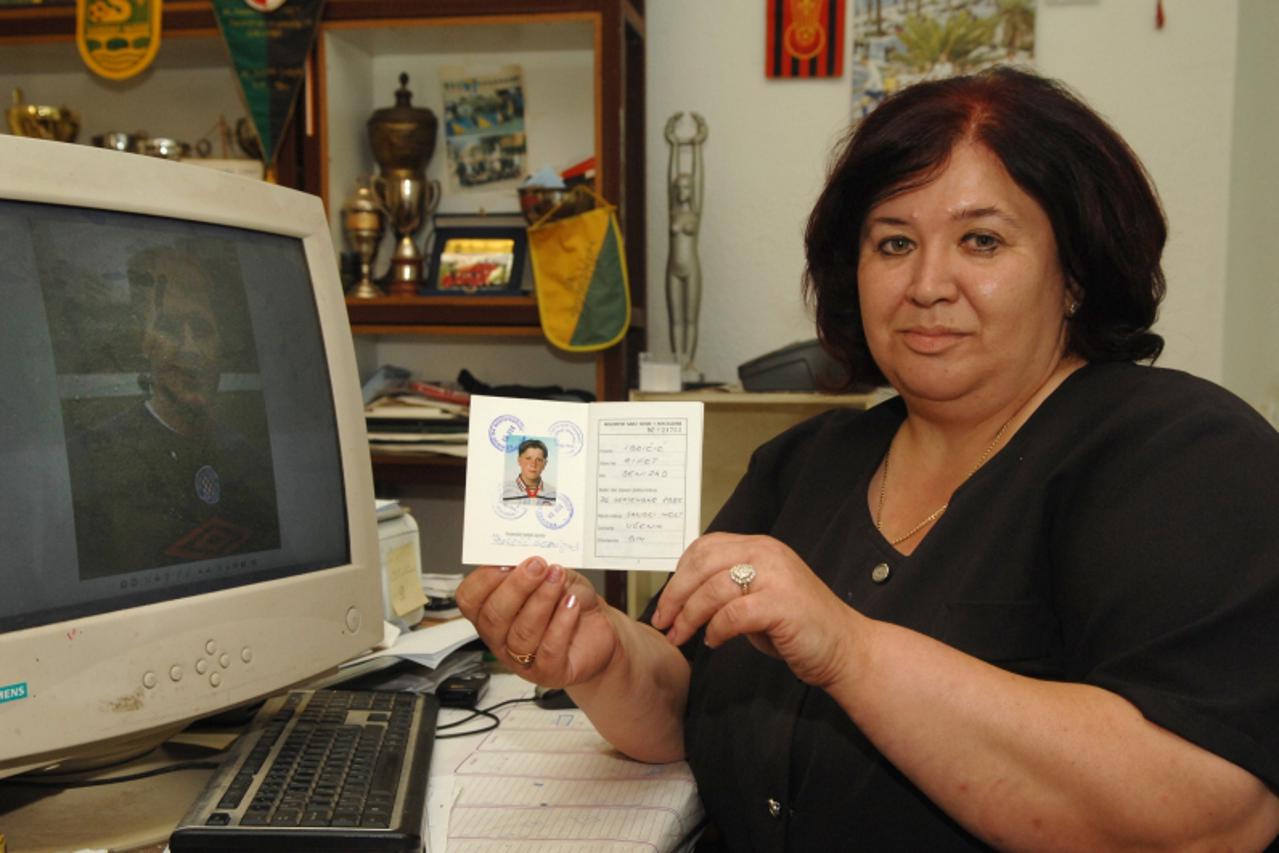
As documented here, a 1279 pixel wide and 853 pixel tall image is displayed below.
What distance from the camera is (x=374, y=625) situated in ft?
3.83

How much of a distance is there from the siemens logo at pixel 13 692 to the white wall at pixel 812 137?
2.17m

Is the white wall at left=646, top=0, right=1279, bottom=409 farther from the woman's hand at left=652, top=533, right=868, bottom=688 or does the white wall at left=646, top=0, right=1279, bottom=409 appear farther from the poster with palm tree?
the woman's hand at left=652, top=533, right=868, bottom=688

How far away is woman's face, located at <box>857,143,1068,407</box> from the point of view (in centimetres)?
108

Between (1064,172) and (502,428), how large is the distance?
1.90ft

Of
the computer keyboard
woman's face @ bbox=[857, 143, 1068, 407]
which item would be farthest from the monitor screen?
woman's face @ bbox=[857, 143, 1068, 407]

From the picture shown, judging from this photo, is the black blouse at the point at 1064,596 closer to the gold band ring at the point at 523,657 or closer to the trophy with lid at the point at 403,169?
the gold band ring at the point at 523,657

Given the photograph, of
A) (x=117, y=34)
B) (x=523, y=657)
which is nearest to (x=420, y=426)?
(x=117, y=34)

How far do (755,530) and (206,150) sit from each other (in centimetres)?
222

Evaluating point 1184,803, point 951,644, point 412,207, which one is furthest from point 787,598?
point 412,207

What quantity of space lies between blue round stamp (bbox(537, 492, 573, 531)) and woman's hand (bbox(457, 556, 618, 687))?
1.3 inches

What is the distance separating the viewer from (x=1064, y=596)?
95 cm

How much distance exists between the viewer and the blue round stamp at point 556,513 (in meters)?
1.01

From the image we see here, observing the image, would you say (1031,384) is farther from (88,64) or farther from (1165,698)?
(88,64)

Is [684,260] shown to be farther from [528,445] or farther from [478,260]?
[528,445]
